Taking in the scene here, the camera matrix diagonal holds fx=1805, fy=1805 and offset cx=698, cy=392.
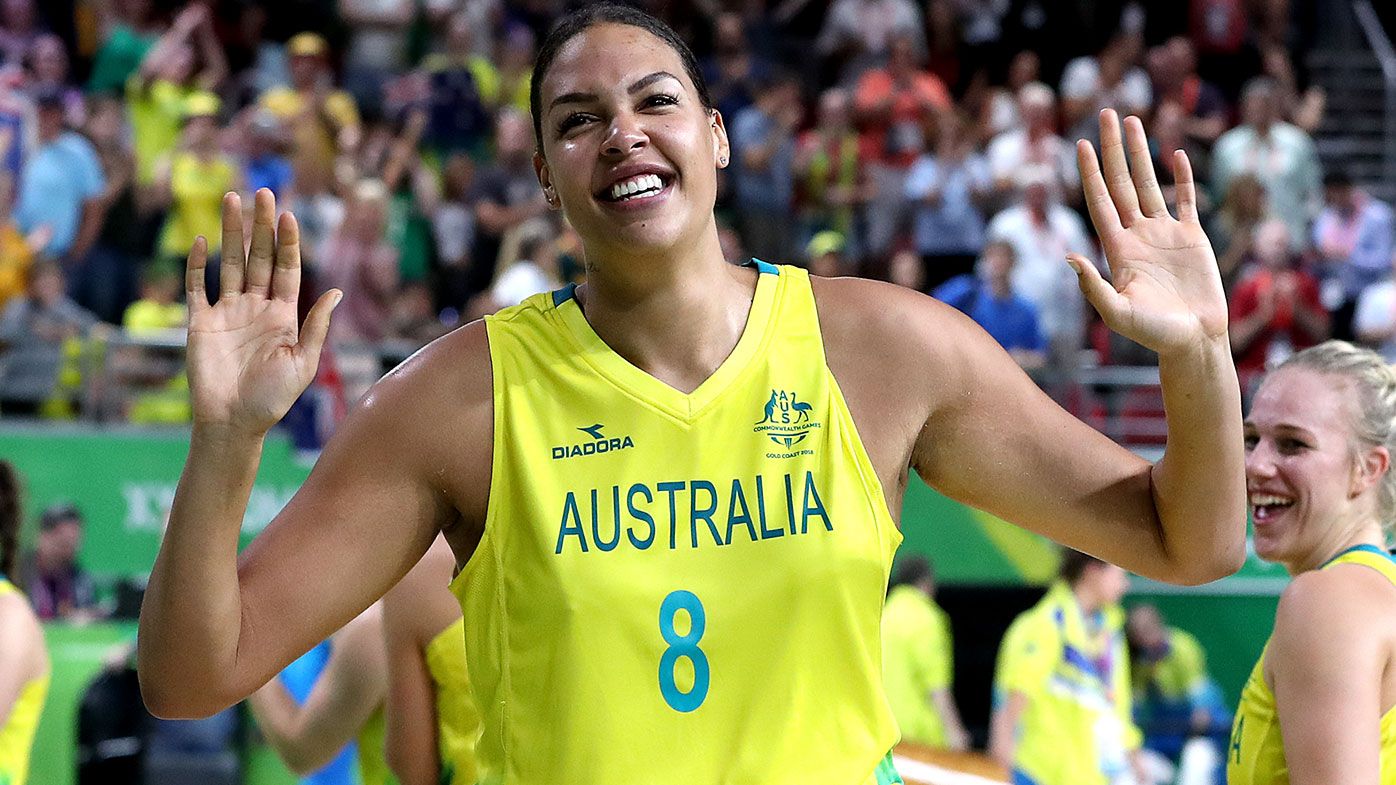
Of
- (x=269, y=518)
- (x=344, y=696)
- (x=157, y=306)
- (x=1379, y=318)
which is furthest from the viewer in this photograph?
(x=1379, y=318)

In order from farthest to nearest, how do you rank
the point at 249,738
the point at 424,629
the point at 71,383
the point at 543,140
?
the point at 71,383 → the point at 249,738 → the point at 424,629 → the point at 543,140

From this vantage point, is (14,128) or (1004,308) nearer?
(1004,308)

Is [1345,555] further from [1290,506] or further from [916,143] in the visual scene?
[916,143]

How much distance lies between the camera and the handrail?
1388cm

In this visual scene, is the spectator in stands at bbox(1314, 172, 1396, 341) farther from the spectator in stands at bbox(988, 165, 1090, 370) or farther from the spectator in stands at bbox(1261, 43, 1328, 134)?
the spectator in stands at bbox(988, 165, 1090, 370)

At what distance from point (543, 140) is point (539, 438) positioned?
1.52 feet

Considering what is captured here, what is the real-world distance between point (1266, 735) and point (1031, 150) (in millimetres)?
8892

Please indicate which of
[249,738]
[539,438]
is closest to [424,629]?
Result: [539,438]

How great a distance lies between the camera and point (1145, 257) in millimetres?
2613

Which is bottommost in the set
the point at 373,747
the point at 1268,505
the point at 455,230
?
the point at 373,747

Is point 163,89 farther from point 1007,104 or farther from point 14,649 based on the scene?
point 14,649

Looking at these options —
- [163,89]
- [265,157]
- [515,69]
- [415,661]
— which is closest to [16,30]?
[163,89]

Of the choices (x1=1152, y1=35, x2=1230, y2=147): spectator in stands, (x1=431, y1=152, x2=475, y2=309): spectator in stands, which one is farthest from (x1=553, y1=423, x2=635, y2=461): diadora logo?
(x1=1152, y1=35, x2=1230, y2=147): spectator in stands

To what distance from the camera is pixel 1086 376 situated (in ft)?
32.5
